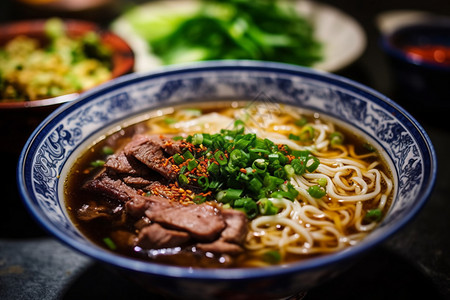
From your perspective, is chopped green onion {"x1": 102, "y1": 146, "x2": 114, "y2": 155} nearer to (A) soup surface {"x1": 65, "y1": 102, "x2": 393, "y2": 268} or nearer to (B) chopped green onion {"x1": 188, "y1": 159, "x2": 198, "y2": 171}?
(A) soup surface {"x1": 65, "y1": 102, "x2": 393, "y2": 268}

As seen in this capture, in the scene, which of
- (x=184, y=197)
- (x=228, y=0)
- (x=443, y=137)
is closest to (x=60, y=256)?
(x=184, y=197)

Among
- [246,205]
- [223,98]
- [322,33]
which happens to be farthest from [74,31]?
[246,205]

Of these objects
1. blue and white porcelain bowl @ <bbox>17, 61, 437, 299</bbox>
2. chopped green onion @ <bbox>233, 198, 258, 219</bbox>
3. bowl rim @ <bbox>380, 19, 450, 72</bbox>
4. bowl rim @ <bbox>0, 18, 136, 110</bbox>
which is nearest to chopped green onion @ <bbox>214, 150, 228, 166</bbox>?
chopped green onion @ <bbox>233, 198, 258, 219</bbox>

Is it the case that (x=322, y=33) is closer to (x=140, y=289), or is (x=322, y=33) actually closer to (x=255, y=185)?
(x=255, y=185)

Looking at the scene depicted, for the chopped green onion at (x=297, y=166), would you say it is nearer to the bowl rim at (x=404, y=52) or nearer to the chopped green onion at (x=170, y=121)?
the chopped green onion at (x=170, y=121)

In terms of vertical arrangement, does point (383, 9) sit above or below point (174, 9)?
above

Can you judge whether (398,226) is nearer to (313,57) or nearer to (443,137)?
(443,137)
